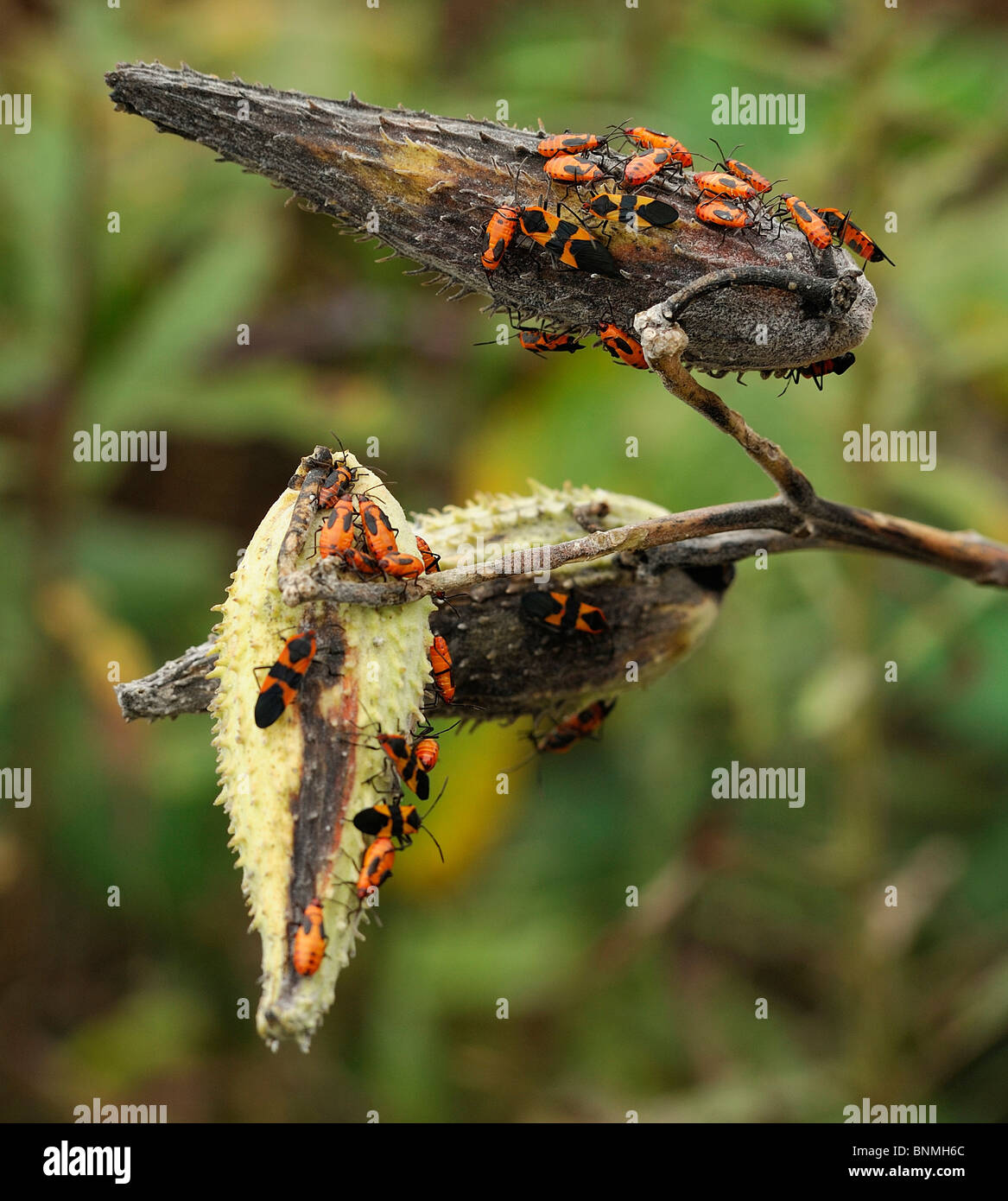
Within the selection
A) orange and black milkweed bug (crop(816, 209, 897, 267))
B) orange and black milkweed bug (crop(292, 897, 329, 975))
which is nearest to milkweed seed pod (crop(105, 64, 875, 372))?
orange and black milkweed bug (crop(816, 209, 897, 267))

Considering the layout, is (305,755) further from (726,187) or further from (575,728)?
(726,187)

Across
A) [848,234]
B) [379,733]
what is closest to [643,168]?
[848,234]

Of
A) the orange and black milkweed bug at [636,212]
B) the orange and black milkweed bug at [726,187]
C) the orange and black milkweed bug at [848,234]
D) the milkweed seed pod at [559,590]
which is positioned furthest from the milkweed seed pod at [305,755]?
the orange and black milkweed bug at [848,234]

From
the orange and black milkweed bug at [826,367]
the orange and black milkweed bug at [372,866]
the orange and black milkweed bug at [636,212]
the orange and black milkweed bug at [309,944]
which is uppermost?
the orange and black milkweed bug at [636,212]

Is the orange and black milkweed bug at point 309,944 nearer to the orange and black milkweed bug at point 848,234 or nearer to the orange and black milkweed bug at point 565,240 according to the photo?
the orange and black milkweed bug at point 565,240

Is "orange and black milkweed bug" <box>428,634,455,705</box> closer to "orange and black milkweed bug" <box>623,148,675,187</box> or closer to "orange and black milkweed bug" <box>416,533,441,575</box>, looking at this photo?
"orange and black milkweed bug" <box>416,533,441,575</box>
